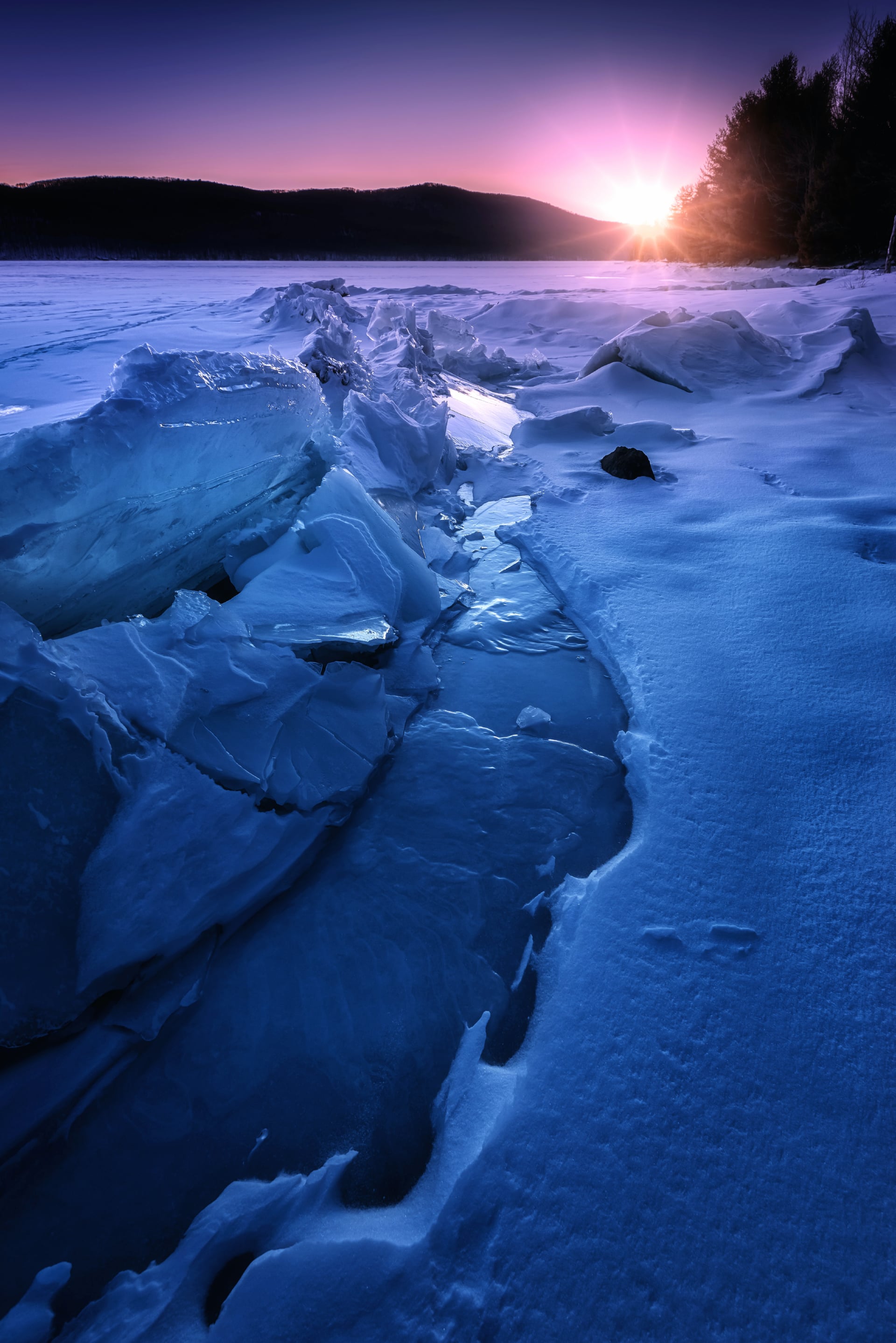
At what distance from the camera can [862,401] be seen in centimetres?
356

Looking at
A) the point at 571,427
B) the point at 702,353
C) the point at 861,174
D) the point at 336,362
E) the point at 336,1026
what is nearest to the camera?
the point at 336,1026

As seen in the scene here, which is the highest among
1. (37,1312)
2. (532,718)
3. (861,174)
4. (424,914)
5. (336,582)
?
(861,174)

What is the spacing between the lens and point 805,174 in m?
15.1

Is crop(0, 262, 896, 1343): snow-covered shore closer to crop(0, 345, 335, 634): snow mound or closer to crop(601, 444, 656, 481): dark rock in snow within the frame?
crop(0, 345, 335, 634): snow mound

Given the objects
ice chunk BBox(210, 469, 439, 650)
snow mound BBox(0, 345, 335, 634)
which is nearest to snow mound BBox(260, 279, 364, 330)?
snow mound BBox(0, 345, 335, 634)

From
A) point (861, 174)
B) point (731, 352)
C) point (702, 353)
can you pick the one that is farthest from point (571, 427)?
point (861, 174)

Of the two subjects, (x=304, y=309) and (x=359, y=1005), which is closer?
(x=359, y=1005)

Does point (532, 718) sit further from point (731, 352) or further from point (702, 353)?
point (731, 352)

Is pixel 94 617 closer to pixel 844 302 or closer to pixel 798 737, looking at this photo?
pixel 798 737

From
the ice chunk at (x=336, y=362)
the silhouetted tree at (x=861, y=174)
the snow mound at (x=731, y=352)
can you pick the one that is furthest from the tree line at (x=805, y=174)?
the ice chunk at (x=336, y=362)

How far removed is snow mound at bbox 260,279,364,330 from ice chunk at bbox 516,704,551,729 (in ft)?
15.7

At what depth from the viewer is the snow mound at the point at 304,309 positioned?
5.42 m

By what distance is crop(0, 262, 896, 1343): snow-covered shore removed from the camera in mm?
698

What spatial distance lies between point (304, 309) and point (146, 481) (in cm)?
488
